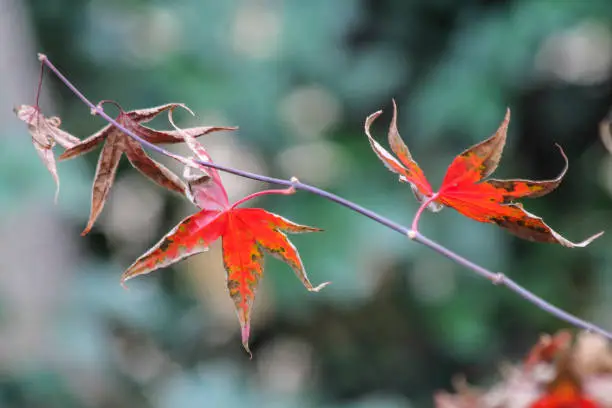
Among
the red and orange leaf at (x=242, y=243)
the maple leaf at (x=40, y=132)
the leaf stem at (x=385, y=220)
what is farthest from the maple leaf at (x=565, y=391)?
the maple leaf at (x=40, y=132)

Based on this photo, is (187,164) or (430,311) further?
(430,311)

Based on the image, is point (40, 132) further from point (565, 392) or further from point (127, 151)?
point (565, 392)

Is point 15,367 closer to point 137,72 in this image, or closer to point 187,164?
point 137,72

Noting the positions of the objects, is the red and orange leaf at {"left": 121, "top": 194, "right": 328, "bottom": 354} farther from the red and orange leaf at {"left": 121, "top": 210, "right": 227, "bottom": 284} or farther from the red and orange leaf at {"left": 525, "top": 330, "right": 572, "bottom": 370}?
the red and orange leaf at {"left": 525, "top": 330, "right": 572, "bottom": 370}

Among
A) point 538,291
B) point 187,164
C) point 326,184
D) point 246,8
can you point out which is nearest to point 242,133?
point 326,184

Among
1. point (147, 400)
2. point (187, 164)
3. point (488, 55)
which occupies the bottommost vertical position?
point (147, 400)

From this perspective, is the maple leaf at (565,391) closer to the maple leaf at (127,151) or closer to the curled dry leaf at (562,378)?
the curled dry leaf at (562,378)

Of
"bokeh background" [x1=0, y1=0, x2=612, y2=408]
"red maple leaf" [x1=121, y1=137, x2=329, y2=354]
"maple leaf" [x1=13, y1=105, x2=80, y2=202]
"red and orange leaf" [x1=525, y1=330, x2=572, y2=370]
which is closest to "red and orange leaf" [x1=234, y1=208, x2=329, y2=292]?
"red maple leaf" [x1=121, y1=137, x2=329, y2=354]

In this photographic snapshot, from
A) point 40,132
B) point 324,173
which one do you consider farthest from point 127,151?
point 324,173
